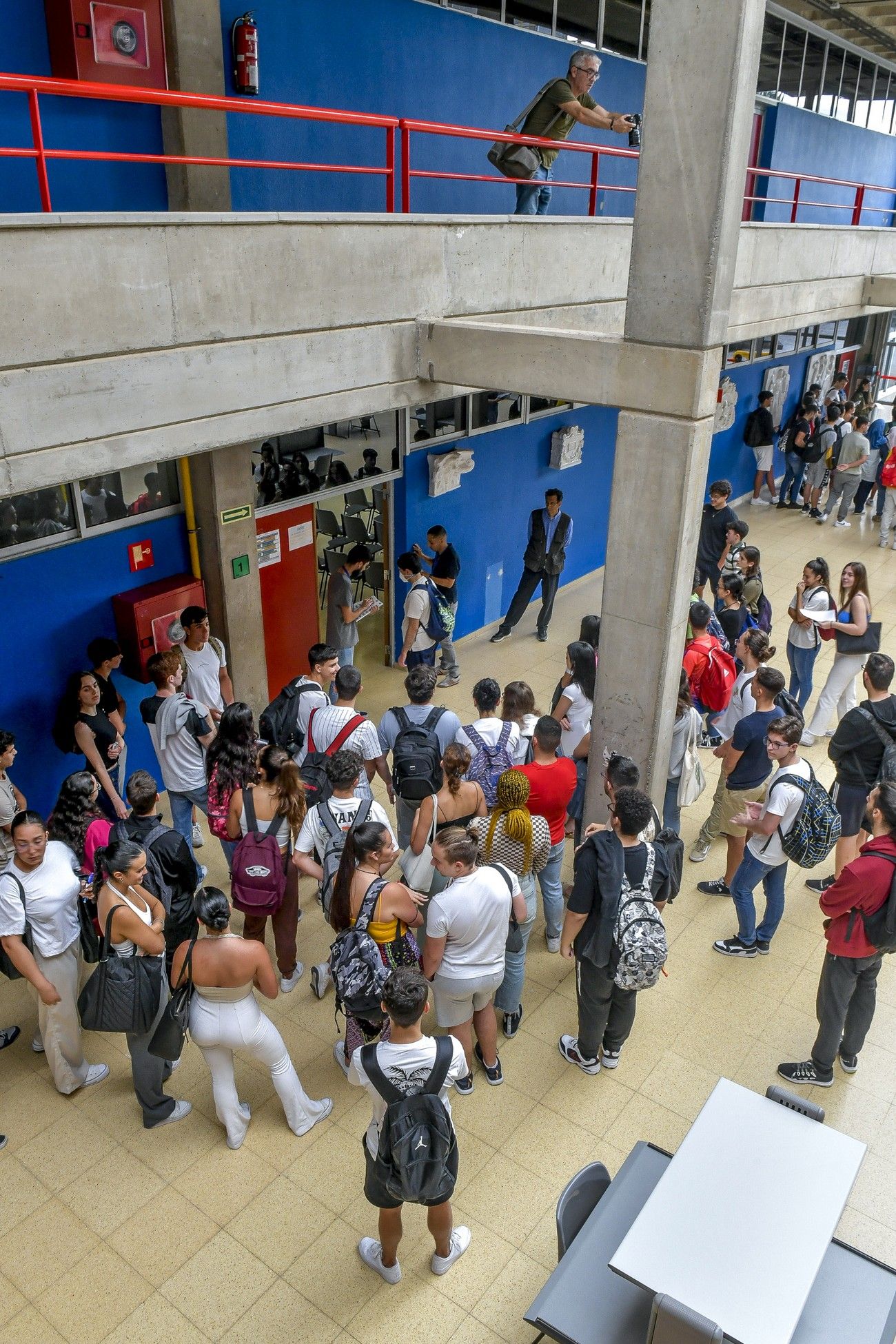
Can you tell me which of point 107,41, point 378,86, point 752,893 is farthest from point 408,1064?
point 378,86

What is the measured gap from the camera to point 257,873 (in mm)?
5043

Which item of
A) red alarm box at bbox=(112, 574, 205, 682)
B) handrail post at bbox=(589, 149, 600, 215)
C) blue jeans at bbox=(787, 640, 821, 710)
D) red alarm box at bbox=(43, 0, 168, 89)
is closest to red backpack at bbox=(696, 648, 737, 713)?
blue jeans at bbox=(787, 640, 821, 710)

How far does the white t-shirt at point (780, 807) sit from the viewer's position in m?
5.39

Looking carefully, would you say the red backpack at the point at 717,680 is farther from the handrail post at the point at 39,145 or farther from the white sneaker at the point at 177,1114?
the handrail post at the point at 39,145

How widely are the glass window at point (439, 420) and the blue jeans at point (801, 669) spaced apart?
3905mm

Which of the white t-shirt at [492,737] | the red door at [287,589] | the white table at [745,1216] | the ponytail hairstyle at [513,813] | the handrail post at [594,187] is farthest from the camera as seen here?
the red door at [287,589]

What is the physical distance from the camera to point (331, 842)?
4922mm

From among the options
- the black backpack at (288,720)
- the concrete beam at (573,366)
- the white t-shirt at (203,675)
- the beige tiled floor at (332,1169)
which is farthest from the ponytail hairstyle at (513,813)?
the white t-shirt at (203,675)

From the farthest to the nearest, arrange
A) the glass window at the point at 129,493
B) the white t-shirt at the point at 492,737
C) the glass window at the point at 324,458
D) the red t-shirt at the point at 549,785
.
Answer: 1. the glass window at the point at 324,458
2. the glass window at the point at 129,493
3. the white t-shirt at the point at 492,737
4. the red t-shirt at the point at 549,785

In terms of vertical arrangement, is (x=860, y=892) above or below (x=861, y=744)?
above

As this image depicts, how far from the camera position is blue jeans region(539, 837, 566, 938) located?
5762mm

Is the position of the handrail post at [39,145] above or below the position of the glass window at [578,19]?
below

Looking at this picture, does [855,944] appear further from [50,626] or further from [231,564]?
[50,626]

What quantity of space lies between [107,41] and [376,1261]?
6.69 metres
